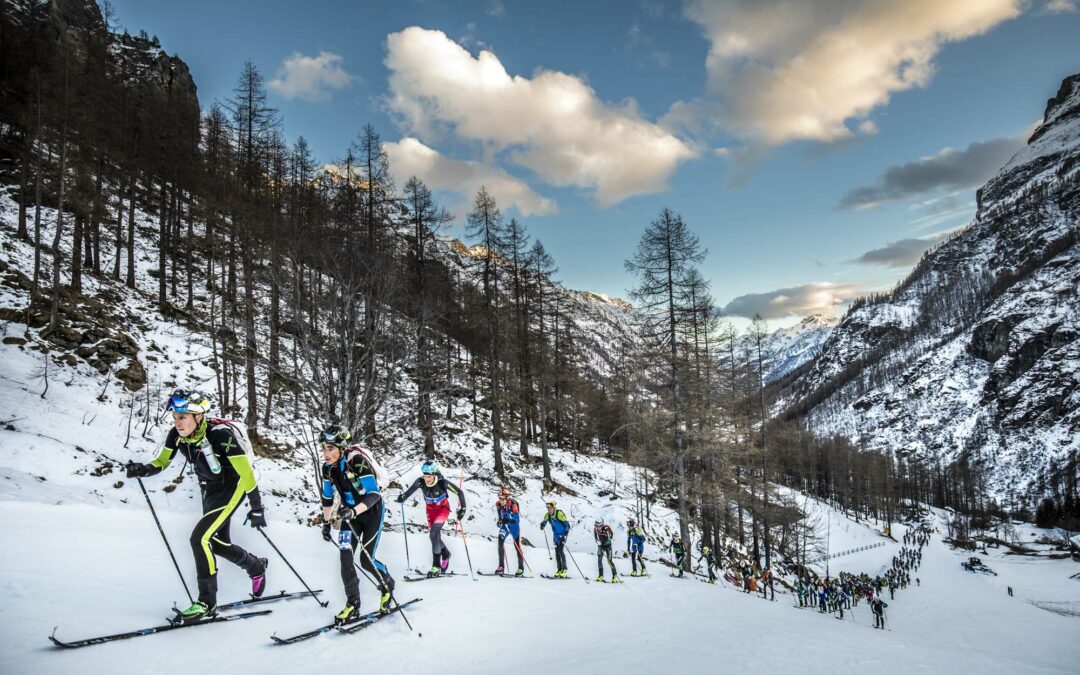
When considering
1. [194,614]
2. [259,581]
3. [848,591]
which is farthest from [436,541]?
[848,591]

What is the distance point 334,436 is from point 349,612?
7.38ft

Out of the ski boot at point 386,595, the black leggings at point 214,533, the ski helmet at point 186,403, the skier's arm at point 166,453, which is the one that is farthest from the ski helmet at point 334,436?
the ski boot at point 386,595

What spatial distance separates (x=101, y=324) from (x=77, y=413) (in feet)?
23.1

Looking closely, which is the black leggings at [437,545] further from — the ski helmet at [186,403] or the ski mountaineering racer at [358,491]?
the ski helmet at [186,403]

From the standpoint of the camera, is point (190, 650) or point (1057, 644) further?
point (1057, 644)

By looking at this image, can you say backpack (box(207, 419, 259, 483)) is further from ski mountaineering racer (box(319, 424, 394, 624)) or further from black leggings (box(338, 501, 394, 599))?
black leggings (box(338, 501, 394, 599))

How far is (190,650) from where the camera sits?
479 cm

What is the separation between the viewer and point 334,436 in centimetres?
669

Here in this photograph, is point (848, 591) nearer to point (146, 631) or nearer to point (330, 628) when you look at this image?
point (330, 628)

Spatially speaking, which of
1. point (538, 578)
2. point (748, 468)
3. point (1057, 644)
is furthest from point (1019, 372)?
point (538, 578)

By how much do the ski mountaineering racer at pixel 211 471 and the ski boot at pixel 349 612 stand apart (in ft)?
4.71

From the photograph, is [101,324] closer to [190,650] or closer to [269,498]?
[269,498]

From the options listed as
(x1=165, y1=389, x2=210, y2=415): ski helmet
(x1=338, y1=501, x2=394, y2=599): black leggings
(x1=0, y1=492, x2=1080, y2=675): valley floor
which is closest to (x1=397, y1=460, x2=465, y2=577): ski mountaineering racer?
(x1=0, y1=492, x2=1080, y2=675): valley floor

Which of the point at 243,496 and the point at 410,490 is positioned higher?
the point at 243,496
